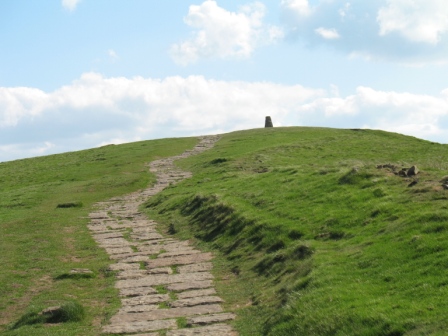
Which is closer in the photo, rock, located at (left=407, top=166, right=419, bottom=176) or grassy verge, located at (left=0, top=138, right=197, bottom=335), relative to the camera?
grassy verge, located at (left=0, top=138, right=197, bottom=335)

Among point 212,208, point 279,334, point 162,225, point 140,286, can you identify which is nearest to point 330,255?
point 279,334

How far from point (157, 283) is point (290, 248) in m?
3.91

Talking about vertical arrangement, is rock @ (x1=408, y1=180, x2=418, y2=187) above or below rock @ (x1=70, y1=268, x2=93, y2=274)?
above

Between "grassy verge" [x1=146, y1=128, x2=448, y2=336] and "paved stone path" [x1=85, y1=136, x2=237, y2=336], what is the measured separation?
65 centimetres

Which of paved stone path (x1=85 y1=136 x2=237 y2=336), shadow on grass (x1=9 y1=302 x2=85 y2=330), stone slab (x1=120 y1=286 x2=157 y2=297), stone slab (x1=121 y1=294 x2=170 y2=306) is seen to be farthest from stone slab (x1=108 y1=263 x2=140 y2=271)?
shadow on grass (x1=9 y1=302 x2=85 y2=330)

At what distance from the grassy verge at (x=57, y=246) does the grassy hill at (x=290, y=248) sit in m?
0.07

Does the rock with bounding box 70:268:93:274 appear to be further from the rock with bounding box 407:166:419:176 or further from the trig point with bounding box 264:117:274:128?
the trig point with bounding box 264:117:274:128

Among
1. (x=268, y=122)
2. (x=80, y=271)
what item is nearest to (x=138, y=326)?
(x=80, y=271)

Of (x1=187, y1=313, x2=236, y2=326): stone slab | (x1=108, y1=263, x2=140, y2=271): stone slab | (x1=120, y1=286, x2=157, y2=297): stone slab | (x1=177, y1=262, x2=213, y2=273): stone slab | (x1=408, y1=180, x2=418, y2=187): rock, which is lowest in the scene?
(x1=120, y1=286, x2=157, y2=297): stone slab

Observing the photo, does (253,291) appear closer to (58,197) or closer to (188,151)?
(58,197)

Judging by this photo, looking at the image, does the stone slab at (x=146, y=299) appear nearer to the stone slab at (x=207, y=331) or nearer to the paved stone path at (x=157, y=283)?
the paved stone path at (x=157, y=283)

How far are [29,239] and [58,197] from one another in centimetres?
1537

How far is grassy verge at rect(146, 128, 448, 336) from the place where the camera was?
35.7ft

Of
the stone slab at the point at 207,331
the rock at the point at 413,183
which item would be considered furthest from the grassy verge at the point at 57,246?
the rock at the point at 413,183
